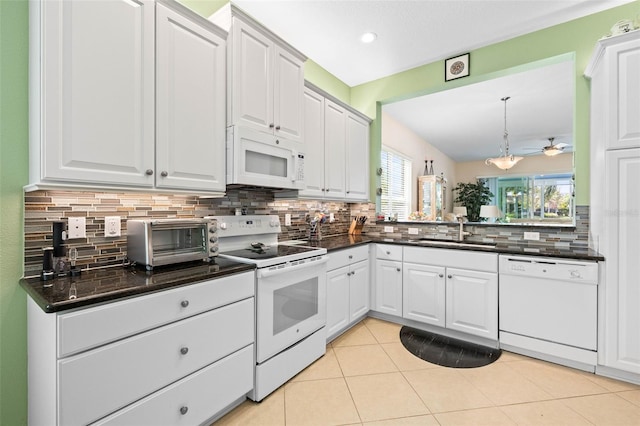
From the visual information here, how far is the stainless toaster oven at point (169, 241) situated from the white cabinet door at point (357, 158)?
185cm

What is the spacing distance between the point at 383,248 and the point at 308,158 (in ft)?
4.04

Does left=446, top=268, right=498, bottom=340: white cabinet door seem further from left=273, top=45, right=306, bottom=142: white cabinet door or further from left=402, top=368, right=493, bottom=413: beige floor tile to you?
left=273, top=45, right=306, bottom=142: white cabinet door

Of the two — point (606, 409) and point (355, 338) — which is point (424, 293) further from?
point (606, 409)

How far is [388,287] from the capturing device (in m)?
3.07

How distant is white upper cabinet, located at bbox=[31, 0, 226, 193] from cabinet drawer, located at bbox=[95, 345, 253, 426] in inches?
40.4

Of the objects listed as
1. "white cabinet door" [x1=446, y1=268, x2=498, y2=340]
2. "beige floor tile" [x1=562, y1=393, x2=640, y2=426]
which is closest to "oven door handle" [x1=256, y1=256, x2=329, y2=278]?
"white cabinet door" [x1=446, y1=268, x2=498, y2=340]

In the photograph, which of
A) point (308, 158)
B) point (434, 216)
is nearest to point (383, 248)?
point (308, 158)

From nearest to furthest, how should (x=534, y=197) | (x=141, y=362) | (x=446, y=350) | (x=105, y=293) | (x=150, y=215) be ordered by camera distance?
1. (x=105, y=293)
2. (x=141, y=362)
3. (x=150, y=215)
4. (x=446, y=350)
5. (x=534, y=197)

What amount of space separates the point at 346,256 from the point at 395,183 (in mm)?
2933

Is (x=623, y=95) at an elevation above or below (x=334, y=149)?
above

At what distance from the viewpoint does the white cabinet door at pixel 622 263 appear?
198 centimetres

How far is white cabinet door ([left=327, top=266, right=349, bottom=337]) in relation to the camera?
2.55 m

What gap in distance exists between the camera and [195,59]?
179 centimetres

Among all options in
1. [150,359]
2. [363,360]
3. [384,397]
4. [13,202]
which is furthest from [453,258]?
[13,202]
